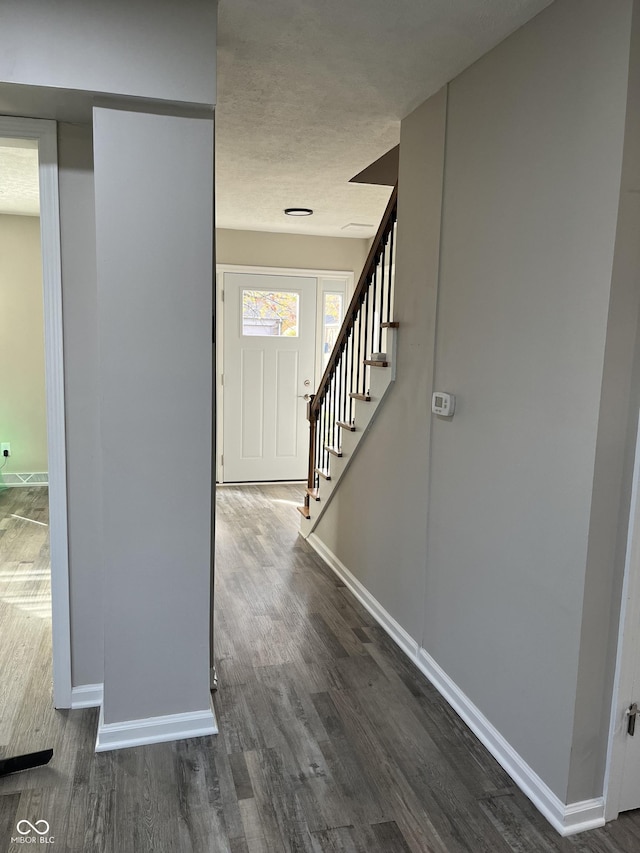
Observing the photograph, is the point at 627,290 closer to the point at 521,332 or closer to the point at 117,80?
the point at 521,332

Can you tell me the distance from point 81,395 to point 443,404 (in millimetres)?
1337

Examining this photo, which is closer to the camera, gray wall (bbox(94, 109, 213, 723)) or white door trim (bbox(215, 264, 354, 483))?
gray wall (bbox(94, 109, 213, 723))

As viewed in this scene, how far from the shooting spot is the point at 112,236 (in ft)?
6.33

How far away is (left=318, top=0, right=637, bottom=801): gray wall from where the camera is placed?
171 centimetres

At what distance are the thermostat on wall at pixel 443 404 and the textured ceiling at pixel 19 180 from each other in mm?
2174

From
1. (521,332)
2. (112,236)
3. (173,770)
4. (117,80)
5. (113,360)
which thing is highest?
(117,80)

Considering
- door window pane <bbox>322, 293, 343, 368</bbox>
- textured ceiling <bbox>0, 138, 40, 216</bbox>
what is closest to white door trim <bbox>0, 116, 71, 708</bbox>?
textured ceiling <bbox>0, 138, 40, 216</bbox>

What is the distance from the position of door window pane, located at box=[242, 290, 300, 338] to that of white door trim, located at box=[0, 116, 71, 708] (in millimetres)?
3778

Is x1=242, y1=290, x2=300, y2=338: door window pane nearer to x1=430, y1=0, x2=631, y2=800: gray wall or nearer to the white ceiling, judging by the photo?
the white ceiling

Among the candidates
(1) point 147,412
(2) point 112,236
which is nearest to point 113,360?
(1) point 147,412

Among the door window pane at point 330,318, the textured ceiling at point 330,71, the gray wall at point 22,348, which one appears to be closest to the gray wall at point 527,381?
the textured ceiling at point 330,71

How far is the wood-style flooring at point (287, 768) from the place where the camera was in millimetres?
1777

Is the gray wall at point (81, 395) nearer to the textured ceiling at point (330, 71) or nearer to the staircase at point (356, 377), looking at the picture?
the textured ceiling at point (330, 71)

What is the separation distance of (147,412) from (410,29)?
1480 mm
